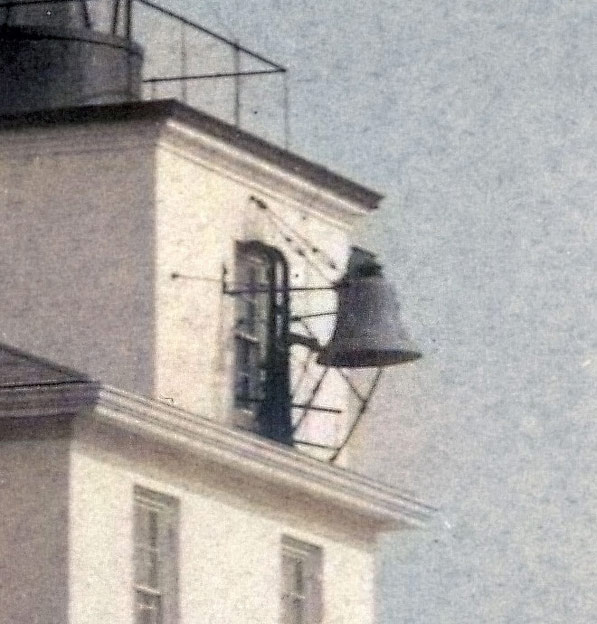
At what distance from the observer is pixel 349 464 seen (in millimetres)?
36469

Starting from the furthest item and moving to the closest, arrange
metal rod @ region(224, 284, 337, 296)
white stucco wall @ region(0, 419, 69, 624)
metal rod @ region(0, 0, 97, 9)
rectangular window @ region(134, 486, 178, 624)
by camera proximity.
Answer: metal rod @ region(0, 0, 97, 9), metal rod @ region(224, 284, 337, 296), rectangular window @ region(134, 486, 178, 624), white stucco wall @ region(0, 419, 69, 624)

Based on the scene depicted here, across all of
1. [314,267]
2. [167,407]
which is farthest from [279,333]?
[167,407]

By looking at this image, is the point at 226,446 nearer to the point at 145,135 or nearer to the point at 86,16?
the point at 145,135

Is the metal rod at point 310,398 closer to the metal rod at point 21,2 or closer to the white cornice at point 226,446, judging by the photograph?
the white cornice at point 226,446

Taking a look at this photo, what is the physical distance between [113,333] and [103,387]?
324 centimetres

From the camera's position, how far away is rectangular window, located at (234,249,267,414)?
115 ft

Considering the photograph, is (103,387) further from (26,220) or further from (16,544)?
(26,220)

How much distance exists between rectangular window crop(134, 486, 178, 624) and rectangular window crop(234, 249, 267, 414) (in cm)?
264

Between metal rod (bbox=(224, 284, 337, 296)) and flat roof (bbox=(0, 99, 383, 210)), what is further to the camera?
metal rod (bbox=(224, 284, 337, 296))

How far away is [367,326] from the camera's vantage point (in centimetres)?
3347

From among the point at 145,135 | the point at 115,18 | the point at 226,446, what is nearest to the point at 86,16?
the point at 115,18

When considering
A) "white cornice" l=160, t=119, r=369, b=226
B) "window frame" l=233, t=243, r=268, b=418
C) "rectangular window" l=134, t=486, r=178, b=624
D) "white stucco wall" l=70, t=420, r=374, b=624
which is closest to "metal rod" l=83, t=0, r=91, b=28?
"white cornice" l=160, t=119, r=369, b=226

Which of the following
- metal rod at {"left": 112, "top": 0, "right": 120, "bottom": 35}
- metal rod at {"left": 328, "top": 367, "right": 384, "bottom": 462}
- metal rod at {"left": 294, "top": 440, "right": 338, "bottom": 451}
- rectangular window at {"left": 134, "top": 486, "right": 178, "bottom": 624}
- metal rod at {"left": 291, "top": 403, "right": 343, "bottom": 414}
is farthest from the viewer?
metal rod at {"left": 112, "top": 0, "right": 120, "bottom": 35}

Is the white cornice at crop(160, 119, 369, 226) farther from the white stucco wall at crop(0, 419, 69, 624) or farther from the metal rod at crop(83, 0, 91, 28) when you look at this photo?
the white stucco wall at crop(0, 419, 69, 624)
